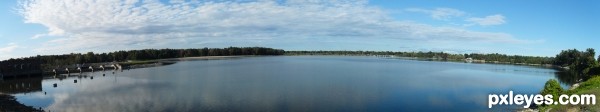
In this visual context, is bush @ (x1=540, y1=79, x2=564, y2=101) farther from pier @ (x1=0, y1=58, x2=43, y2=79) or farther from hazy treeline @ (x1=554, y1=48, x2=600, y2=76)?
pier @ (x1=0, y1=58, x2=43, y2=79)

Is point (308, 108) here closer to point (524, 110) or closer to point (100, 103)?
point (524, 110)

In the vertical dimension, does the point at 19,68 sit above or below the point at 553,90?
below

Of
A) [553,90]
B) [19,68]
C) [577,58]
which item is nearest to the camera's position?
[553,90]

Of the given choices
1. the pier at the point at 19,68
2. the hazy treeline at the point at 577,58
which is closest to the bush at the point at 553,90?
the hazy treeline at the point at 577,58

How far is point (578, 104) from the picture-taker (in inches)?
1389

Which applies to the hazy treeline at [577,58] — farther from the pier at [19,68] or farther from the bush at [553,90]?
the pier at [19,68]

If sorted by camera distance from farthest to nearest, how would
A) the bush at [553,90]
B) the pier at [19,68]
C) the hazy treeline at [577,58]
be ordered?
the hazy treeline at [577,58], the pier at [19,68], the bush at [553,90]

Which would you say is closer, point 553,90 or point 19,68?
point 553,90

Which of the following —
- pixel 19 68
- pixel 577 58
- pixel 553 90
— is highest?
pixel 577 58

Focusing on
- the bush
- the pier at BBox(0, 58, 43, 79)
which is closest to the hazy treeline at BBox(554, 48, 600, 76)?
the bush

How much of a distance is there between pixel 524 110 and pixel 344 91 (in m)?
25.3

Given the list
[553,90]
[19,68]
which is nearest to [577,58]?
[553,90]

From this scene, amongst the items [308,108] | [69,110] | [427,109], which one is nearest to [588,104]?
[427,109]

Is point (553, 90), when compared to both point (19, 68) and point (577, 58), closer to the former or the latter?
point (19, 68)
